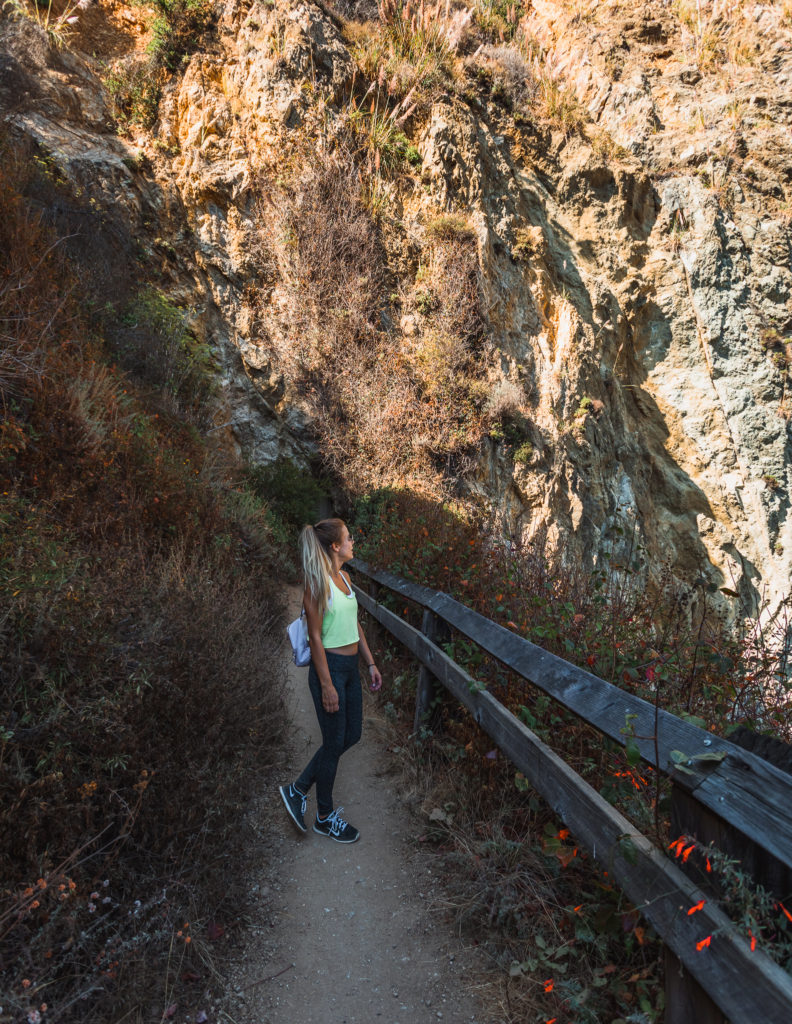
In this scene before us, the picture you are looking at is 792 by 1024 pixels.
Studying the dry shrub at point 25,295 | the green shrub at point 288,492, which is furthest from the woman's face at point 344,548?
the green shrub at point 288,492

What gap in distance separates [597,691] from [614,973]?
41.9 inches

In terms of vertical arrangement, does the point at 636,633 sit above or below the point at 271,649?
above

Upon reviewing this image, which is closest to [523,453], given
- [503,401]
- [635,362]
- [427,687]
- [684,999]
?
[503,401]

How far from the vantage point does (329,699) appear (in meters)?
3.48

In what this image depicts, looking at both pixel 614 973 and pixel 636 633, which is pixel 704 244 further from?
pixel 614 973

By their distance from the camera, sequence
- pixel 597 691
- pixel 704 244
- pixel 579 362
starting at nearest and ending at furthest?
pixel 597 691, pixel 579 362, pixel 704 244

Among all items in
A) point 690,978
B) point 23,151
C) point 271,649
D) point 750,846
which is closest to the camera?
point 750,846

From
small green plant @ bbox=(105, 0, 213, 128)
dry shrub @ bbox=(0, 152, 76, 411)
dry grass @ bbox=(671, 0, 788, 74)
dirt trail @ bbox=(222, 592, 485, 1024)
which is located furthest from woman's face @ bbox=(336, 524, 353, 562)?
dry grass @ bbox=(671, 0, 788, 74)

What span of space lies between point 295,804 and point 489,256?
492 inches

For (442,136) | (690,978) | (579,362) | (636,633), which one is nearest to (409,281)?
(442,136)

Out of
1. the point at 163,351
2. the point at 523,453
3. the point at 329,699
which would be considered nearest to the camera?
the point at 329,699

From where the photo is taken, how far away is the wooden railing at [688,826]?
1.18m

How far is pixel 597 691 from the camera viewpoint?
2045mm

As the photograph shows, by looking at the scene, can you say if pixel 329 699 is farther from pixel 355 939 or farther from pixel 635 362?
pixel 635 362
